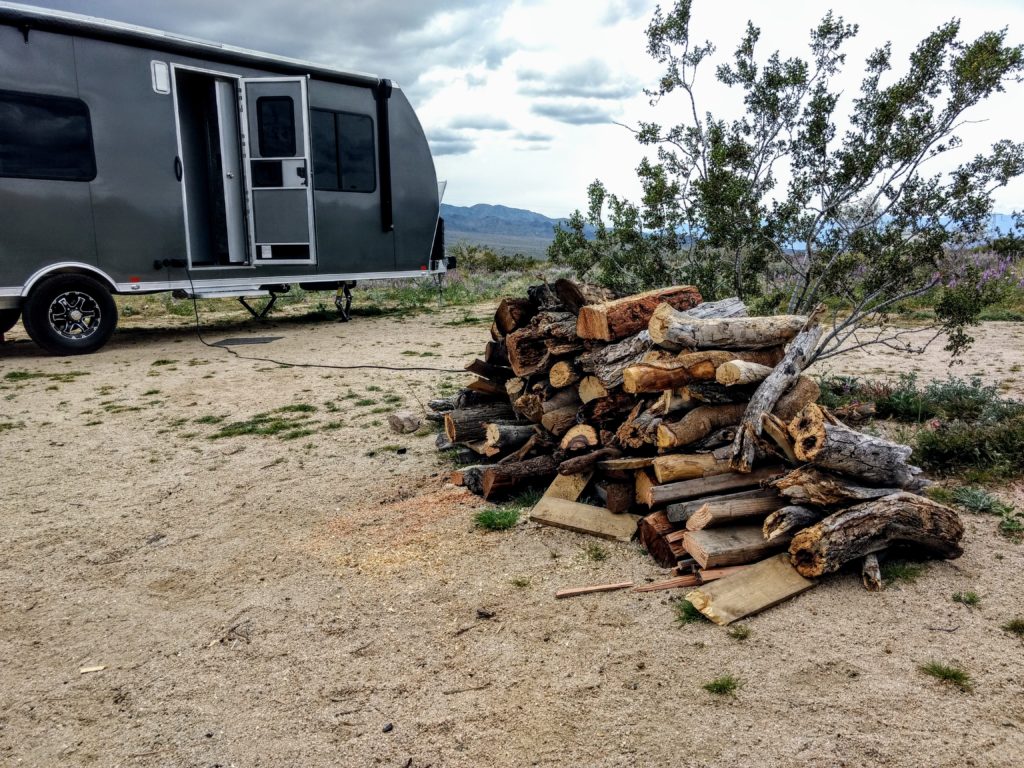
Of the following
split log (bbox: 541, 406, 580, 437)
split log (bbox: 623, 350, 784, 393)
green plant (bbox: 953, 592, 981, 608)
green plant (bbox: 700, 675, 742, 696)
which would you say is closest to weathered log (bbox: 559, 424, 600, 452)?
split log (bbox: 541, 406, 580, 437)

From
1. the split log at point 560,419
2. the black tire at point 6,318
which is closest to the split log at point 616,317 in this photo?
the split log at point 560,419

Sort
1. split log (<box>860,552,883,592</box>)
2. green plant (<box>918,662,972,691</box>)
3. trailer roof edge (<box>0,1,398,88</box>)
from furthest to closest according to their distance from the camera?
1. trailer roof edge (<box>0,1,398,88</box>)
2. split log (<box>860,552,883,592</box>)
3. green plant (<box>918,662,972,691</box>)

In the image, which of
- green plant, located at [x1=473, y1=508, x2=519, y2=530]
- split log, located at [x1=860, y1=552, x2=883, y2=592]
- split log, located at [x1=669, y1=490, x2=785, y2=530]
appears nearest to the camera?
split log, located at [x1=860, y1=552, x2=883, y2=592]

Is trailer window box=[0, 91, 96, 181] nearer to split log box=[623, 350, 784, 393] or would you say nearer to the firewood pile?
the firewood pile

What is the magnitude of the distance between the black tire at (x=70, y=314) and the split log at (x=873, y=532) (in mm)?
8811

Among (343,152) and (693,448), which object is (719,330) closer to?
(693,448)

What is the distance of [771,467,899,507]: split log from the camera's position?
3.31 m

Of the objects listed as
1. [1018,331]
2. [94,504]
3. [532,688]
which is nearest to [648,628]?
[532,688]

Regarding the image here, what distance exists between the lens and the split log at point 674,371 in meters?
3.90

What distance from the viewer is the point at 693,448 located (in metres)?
3.89

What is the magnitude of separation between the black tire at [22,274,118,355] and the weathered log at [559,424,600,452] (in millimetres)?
7302

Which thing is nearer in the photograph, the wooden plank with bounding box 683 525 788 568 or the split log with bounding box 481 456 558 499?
the wooden plank with bounding box 683 525 788 568

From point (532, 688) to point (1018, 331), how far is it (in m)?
10.1

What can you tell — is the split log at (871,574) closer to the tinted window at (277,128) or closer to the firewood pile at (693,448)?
the firewood pile at (693,448)
